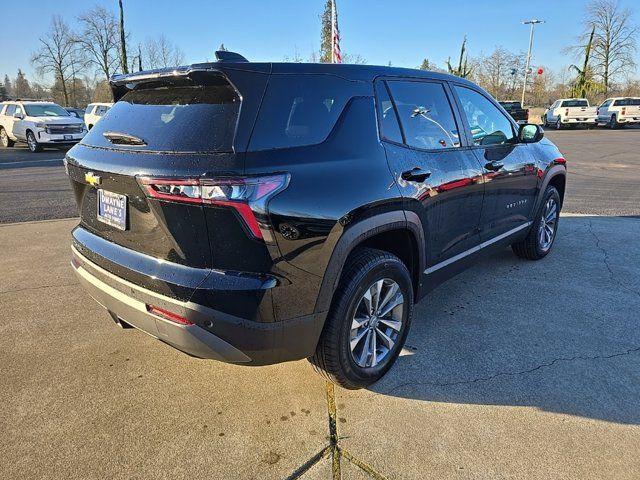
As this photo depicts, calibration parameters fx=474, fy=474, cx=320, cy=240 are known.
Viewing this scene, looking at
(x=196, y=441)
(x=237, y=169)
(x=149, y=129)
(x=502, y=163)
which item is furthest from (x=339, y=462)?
(x=502, y=163)

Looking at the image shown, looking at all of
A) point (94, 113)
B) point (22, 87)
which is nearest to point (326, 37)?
point (94, 113)

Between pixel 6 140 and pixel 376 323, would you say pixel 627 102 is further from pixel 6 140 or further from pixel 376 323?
pixel 6 140

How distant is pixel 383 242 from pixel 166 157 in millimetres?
1390

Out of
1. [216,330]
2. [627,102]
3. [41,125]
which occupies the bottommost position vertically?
[216,330]

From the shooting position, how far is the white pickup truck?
1147 inches

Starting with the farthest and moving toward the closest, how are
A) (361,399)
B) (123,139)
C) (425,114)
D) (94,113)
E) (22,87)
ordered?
(22,87), (94,113), (425,114), (361,399), (123,139)

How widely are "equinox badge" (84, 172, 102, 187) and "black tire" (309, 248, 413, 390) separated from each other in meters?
1.38

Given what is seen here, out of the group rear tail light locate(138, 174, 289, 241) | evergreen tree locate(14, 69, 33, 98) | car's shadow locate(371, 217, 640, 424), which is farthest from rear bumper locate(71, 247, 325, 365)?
evergreen tree locate(14, 69, 33, 98)

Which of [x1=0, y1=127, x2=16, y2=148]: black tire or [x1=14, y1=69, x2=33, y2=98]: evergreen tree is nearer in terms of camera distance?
[x1=0, y1=127, x2=16, y2=148]: black tire

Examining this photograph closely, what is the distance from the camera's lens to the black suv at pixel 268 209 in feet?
6.86

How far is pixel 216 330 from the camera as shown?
2143 mm

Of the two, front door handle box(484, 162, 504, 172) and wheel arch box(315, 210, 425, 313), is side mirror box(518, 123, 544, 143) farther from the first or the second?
wheel arch box(315, 210, 425, 313)

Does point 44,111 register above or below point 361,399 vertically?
above

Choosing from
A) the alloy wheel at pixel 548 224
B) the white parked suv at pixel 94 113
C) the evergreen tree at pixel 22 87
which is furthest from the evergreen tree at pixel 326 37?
the evergreen tree at pixel 22 87
